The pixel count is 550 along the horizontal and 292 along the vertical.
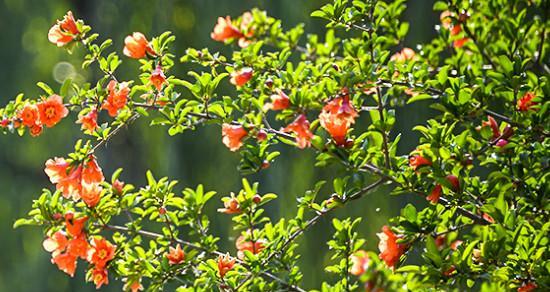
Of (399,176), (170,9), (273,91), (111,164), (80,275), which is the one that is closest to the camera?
(399,176)

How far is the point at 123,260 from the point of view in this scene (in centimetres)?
132

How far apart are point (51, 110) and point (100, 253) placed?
9.2 inches

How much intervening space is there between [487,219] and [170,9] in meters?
2.36

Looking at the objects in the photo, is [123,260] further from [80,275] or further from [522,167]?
[80,275]

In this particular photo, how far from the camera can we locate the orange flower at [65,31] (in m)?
1.29

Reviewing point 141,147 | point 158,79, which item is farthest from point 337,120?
point 141,147

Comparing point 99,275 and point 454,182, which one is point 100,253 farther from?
point 454,182

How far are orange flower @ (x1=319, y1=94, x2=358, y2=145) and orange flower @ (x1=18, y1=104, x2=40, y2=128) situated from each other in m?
0.46

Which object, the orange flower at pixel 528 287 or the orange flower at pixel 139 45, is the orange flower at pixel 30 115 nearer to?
the orange flower at pixel 139 45

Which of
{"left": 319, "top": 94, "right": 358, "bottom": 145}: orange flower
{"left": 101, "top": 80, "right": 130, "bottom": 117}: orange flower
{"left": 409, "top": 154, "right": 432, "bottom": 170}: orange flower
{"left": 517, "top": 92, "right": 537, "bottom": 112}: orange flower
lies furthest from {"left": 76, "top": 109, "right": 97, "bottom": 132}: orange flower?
{"left": 517, "top": 92, "right": 537, "bottom": 112}: orange flower

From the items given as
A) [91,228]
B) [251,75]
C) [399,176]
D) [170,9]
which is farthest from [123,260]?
[170,9]

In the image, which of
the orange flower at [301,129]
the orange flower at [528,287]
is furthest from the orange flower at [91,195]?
the orange flower at [528,287]

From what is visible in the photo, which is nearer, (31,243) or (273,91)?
(273,91)

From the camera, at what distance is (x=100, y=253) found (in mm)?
1284
